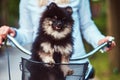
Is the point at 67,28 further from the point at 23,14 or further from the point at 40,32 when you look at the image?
the point at 23,14

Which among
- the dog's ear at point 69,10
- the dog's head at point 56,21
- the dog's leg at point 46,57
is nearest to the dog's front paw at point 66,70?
the dog's leg at point 46,57

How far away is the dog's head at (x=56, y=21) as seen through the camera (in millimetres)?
3600

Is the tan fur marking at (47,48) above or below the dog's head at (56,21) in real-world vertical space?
below

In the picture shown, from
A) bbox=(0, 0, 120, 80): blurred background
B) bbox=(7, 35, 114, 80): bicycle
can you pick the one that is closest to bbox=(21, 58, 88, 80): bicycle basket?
bbox=(7, 35, 114, 80): bicycle

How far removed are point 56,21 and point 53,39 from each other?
127 millimetres

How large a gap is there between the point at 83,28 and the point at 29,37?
0.41 m

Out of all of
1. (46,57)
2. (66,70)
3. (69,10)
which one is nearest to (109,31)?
(69,10)

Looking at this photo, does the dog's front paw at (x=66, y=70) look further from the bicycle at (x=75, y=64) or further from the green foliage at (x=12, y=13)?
the green foliage at (x=12, y=13)

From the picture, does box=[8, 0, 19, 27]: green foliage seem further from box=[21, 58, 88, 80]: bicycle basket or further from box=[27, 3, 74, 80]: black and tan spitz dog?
box=[21, 58, 88, 80]: bicycle basket

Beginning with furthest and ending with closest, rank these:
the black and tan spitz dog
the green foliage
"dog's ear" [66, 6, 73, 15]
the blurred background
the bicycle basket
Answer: the green foliage < the blurred background < "dog's ear" [66, 6, 73, 15] < the black and tan spitz dog < the bicycle basket

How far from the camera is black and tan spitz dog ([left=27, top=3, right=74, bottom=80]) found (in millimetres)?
3588

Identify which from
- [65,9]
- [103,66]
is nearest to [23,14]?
[65,9]

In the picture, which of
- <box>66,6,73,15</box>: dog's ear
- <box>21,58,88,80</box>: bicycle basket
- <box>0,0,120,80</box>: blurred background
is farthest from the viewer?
<box>0,0,120,80</box>: blurred background

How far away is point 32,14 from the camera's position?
3.90 metres
